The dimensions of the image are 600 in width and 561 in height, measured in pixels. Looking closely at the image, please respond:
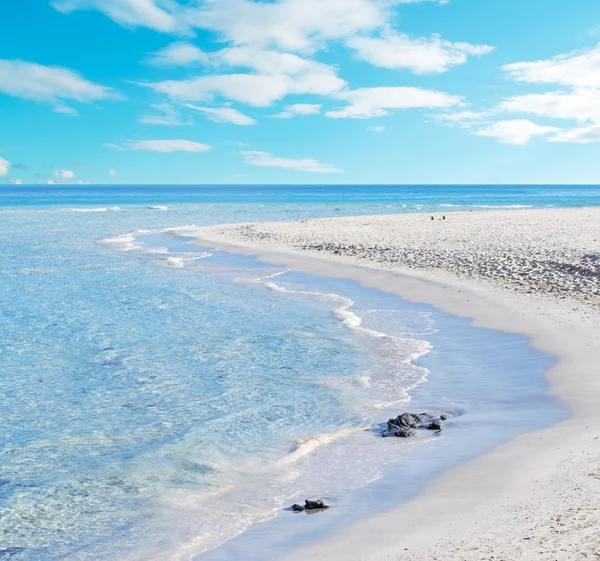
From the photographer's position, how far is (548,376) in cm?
1108

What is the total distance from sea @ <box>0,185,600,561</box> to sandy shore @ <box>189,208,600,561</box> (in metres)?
0.47

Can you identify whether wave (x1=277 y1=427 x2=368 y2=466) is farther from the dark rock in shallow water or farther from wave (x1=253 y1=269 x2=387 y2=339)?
wave (x1=253 y1=269 x2=387 y2=339)

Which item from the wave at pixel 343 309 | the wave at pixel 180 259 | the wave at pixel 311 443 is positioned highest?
the wave at pixel 180 259

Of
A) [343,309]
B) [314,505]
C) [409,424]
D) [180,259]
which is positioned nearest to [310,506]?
[314,505]

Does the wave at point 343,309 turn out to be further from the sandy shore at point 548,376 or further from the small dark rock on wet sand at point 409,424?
the small dark rock on wet sand at point 409,424

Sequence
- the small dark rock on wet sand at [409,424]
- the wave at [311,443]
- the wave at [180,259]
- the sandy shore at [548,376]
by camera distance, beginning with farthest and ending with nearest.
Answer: the wave at [180,259], the small dark rock on wet sand at [409,424], the wave at [311,443], the sandy shore at [548,376]

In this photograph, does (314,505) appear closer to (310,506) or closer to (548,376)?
(310,506)

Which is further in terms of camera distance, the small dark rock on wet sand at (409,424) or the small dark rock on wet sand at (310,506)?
the small dark rock on wet sand at (409,424)

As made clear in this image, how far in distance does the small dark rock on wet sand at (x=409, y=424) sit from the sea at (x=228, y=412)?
163 millimetres

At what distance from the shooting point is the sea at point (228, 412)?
6613 millimetres

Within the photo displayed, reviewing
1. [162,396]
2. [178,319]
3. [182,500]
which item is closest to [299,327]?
[178,319]

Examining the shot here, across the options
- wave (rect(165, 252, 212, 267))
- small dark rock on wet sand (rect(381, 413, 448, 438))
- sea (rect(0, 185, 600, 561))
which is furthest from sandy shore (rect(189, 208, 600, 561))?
wave (rect(165, 252, 212, 267))

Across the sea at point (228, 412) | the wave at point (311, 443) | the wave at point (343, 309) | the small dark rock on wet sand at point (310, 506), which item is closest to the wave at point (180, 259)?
the wave at point (343, 309)

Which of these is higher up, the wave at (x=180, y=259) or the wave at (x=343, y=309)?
the wave at (x=180, y=259)
